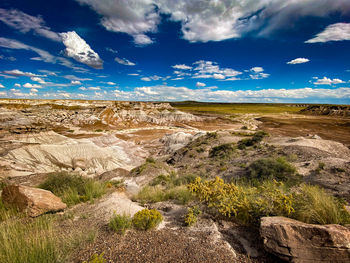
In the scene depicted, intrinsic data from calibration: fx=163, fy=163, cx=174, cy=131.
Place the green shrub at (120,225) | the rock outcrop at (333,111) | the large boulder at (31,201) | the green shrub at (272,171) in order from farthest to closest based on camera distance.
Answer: the rock outcrop at (333,111)
the green shrub at (272,171)
the large boulder at (31,201)
the green shrub at (120,225)

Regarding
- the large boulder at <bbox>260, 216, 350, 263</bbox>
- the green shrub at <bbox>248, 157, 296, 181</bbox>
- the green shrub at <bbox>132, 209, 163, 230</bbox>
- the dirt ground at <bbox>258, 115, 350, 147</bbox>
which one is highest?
the large boulder at <bbox>260, 216, 350, 263</bbox>

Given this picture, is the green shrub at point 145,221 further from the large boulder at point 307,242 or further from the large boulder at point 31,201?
the large boulder at point 31,201

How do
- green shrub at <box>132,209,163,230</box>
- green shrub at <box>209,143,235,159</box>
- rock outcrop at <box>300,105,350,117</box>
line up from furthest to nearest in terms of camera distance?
1. rock outcrop at <box>300,105,350,117</box>
2. green shrub at <box>209,143,235,159</box>
3. green shrub at <box>132,209,163,230</box>

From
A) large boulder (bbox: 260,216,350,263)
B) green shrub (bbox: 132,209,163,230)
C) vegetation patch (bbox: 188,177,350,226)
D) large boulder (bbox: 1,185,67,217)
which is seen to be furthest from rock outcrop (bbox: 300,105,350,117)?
large boulder (bbox: 1,185,67,217)

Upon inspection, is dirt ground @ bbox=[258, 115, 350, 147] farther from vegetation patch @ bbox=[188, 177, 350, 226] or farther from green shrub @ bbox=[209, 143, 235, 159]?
vegetation patch @ bbox=[188, 177, 350, 226]

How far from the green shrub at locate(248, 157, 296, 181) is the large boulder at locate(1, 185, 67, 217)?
33.6ft

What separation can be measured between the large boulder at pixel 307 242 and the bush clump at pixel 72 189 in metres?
6.13

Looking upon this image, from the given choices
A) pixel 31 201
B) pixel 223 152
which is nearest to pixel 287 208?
pixel 31 201

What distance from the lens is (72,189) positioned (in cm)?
730

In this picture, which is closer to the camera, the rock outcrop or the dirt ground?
the dirt ground

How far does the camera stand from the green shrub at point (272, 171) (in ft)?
31.4

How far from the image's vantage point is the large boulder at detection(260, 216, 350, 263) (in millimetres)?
2994

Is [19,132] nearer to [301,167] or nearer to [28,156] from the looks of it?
[28,156]

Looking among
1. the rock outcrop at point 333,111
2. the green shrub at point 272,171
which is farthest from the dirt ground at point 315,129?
the rock outcrop at point 333,111
